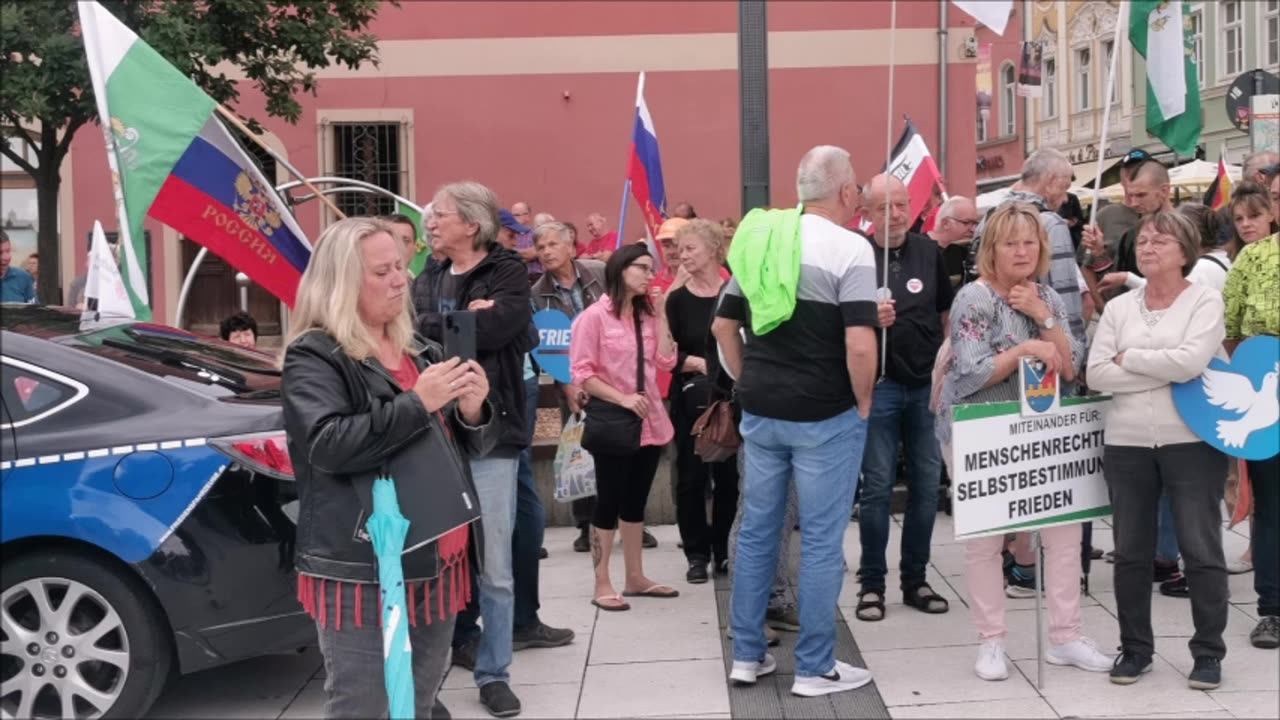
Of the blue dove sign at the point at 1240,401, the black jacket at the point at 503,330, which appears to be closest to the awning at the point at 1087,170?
the blue dove sign at the point at 1240,401

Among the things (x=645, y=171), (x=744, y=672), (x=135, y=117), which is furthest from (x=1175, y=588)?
(x=135, y=117)

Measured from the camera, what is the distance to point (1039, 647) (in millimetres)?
5367

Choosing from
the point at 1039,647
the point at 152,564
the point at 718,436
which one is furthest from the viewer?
the point at 718,436

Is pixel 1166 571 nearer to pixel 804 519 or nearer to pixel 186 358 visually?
pixel 804 519

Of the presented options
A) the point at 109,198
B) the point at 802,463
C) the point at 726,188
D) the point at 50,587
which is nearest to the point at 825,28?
the point at 726,188

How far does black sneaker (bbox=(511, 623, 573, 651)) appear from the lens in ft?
20.5

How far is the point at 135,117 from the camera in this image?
6105 mm

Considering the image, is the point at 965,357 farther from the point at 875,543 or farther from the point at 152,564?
the point at 152,564

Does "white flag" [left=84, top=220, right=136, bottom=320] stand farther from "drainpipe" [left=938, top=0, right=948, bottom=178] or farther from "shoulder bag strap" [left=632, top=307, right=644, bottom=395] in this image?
"drainpipe" [left=938, top=0, right=948, bottom=178]

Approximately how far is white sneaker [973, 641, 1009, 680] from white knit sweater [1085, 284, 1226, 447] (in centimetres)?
92

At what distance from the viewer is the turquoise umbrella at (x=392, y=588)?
3.56 m

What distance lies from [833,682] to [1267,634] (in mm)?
1887

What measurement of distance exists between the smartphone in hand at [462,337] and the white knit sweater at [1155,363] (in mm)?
2744

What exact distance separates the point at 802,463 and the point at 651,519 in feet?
12.4
